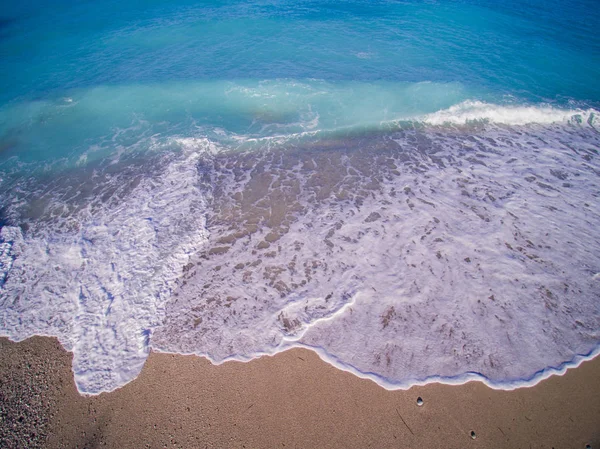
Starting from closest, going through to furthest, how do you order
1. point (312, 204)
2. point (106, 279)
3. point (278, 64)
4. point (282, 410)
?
point (282, 410) < point (106, 279) < point (312, 204) < point (278, 64)

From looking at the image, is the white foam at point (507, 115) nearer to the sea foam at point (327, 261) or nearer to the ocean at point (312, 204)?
the ocean at point (312, 204)

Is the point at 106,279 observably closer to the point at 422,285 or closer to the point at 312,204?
the point at 312,204

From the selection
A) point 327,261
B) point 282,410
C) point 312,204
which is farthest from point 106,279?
point 312,204

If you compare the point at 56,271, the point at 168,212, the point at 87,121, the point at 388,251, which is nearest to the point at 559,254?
the point at 388,251

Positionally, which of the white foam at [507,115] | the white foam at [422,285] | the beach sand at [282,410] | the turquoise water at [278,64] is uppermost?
the turquoise water at [278,64]

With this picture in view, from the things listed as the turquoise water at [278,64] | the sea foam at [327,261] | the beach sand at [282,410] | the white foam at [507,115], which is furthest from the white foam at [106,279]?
the white foam at [507,115]

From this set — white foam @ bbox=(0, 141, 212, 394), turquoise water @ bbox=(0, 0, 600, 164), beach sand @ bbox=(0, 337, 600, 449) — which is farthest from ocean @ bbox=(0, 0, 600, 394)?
beach sand @ bbox=(0, 337, 600, 449)

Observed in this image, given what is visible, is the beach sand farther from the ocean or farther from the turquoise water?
the turquoise water
